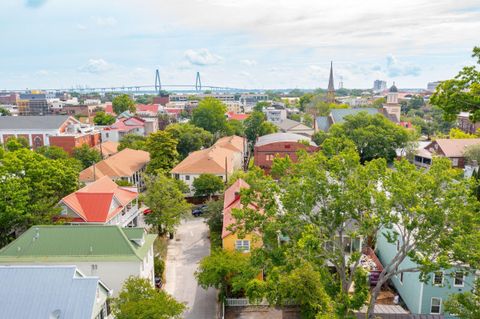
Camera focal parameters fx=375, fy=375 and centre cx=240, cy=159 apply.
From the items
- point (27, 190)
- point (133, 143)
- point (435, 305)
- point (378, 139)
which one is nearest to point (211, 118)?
point (133, 143)

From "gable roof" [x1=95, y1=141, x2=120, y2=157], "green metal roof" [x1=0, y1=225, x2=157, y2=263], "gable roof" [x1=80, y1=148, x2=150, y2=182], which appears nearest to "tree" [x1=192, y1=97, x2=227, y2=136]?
"gable roof" [x1=95, y1=141, x2=120, y2=157]

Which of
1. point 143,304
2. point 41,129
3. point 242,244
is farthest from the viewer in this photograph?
point 41,129

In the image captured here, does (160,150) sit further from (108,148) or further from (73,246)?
(73,246)

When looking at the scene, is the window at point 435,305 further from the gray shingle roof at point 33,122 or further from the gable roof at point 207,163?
the gray shingle roof at point 33,122

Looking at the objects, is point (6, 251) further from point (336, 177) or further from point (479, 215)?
point (479, 215)

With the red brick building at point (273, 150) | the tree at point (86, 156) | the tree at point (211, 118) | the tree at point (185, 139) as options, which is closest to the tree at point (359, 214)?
the red brick building at point (273, 150)

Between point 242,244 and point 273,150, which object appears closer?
point 242,244
